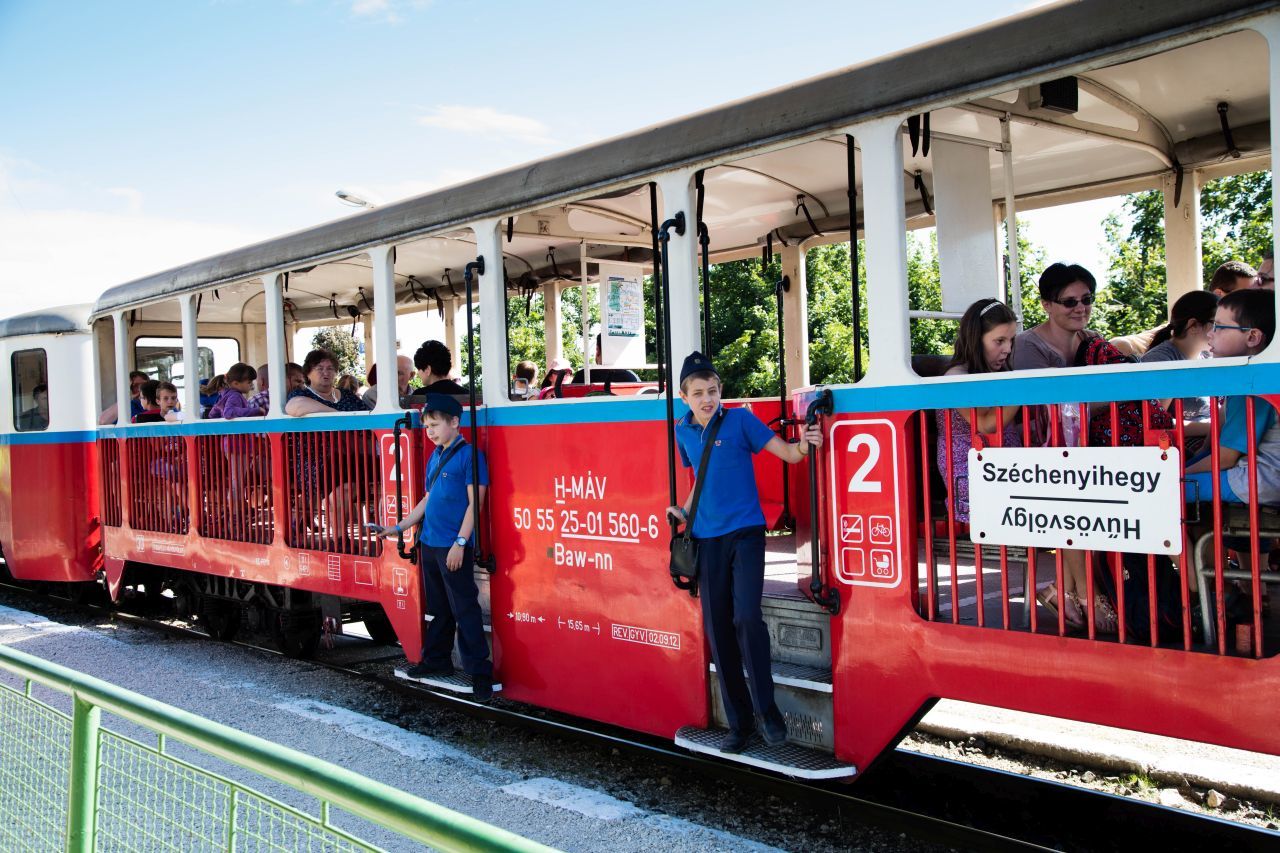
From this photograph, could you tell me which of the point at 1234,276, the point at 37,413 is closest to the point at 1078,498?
the point at 1234,276

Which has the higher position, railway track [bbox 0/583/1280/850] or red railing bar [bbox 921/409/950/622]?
red railing bar [bbox 921/409/950/622]

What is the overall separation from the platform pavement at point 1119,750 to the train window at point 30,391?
331 inches

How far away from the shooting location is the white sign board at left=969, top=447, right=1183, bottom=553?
3.27 meters

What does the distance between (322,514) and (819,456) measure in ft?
12.6

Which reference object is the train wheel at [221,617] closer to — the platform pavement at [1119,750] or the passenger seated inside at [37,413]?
the passenger seated inside at [37,413]

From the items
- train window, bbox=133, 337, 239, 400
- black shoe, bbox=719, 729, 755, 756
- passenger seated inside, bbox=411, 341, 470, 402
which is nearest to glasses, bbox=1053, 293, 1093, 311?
black shoe, bbox=719, 729, 755, 756

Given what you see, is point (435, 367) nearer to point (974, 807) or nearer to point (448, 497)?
point (448, 497)

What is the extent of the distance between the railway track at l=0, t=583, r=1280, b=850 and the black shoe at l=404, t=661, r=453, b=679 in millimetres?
588

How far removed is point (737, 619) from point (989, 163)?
228cm

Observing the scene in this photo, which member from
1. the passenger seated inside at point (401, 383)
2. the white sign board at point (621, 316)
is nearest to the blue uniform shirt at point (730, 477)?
the white sign board at point (621, 316)

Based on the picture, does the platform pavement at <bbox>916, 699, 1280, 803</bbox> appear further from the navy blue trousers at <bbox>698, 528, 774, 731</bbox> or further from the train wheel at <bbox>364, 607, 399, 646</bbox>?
the train wheel at <bbox>364, 607, 399, 646</bbox>

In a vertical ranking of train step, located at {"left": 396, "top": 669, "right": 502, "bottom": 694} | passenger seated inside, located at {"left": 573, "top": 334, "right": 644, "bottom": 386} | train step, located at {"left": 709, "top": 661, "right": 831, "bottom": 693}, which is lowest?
train step, located at {"left": 396, "top": 669, "right": 502, "bottom": 694}

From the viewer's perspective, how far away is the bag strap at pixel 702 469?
4.43 meters

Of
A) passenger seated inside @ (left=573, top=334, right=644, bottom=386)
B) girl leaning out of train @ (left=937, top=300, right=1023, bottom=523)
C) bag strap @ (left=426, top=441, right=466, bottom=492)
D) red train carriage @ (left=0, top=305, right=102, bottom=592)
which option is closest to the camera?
girl leaning out of train @ (left=937, top=300, right=1023, bottom=523)
